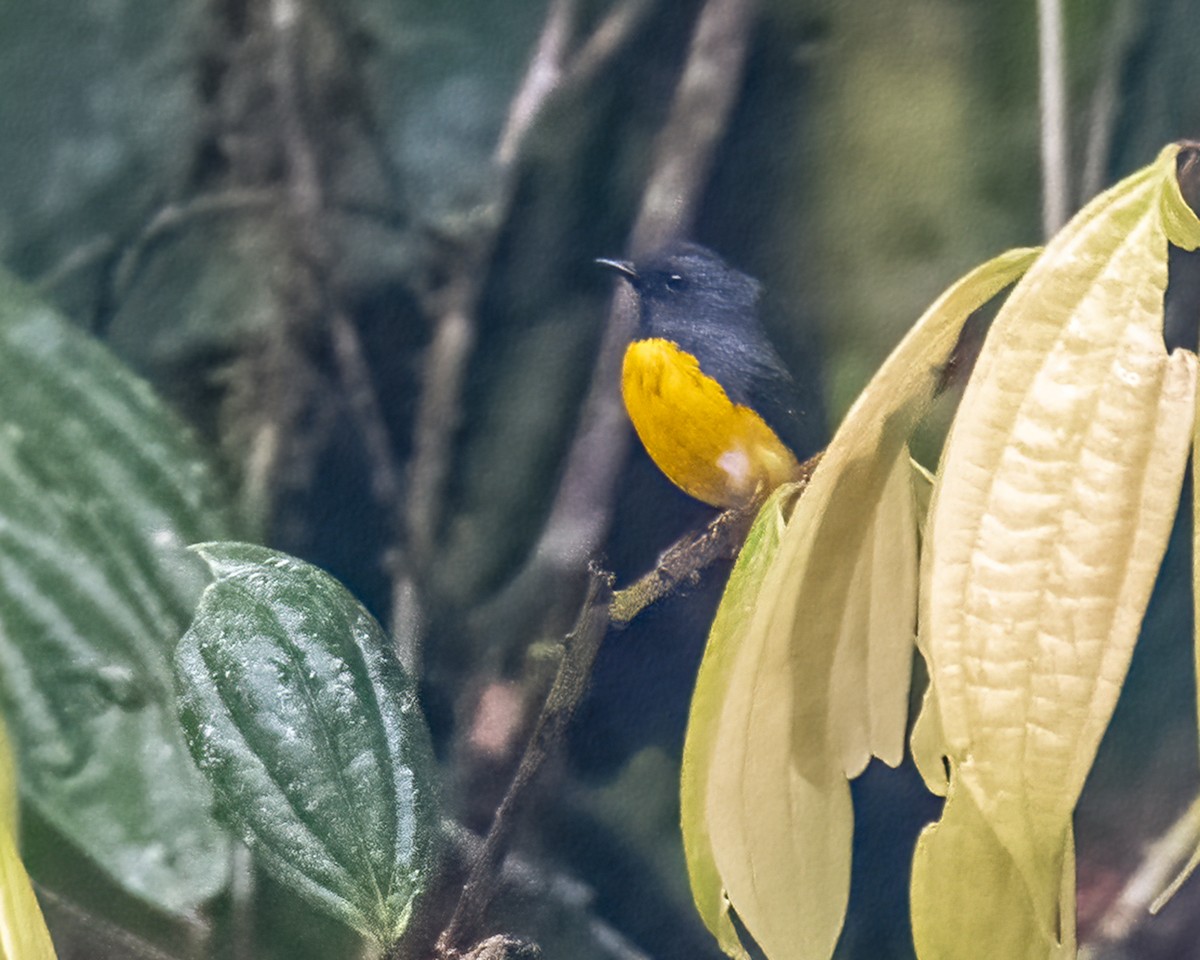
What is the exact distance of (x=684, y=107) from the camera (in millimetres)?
529

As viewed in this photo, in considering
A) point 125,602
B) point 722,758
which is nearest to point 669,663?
point 722,758

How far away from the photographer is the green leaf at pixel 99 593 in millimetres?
539

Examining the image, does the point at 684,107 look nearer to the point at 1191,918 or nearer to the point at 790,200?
the point at 790,200

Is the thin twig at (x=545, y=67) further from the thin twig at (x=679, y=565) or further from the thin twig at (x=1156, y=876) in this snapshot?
the thin twig at (x=1156, y=876)

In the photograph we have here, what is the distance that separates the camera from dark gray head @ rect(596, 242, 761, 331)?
53 cm

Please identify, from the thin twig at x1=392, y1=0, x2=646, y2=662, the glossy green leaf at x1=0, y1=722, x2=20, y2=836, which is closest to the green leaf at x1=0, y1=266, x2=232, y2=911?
the glossy green leaf at x1=0, y1=722, x2=20, y2=836

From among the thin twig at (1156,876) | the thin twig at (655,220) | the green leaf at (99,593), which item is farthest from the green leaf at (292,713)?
the thin twig at (1156,876)

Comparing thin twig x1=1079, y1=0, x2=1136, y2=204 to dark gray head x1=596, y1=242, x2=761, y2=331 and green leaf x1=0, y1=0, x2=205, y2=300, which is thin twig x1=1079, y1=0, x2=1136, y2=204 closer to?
dark gray head x1=596, y1=242, x2=761, y2=331

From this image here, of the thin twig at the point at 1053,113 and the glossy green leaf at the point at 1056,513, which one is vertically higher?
the thin twig at the point at 1053,113

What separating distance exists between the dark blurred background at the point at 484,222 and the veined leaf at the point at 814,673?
36 mm

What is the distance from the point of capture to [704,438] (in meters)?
0.56

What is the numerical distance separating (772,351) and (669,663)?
0.17 m

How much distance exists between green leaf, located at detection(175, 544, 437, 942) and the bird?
0.19 m

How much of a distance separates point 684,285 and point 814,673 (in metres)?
0.20
